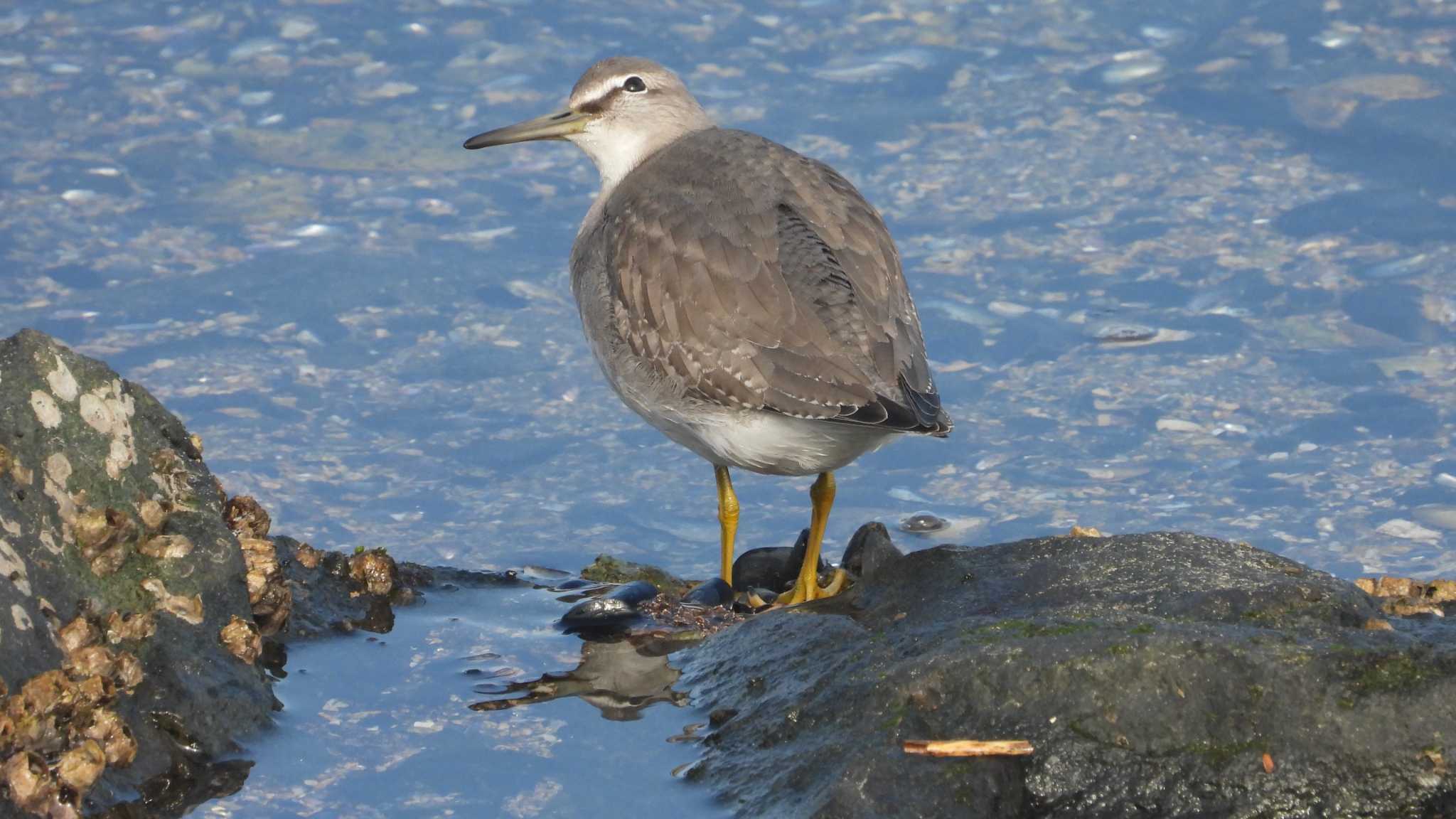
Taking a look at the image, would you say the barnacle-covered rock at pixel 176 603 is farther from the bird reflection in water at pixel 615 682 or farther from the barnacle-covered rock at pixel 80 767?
the bird reflection in water at pixel 615 682

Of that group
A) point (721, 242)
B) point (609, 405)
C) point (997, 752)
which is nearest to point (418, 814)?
point (997, 752)

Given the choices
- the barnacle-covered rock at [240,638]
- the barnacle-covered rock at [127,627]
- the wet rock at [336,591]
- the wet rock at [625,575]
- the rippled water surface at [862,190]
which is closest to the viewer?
the barnacle-covered rock at [127,627]

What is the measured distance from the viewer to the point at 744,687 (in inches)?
191

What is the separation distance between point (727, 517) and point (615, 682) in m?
1.61

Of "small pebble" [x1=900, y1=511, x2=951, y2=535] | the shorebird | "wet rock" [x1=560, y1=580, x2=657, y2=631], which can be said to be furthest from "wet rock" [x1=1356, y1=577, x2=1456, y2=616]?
"small pebble" [x1=900, y1=511, x2=951, y2=535]

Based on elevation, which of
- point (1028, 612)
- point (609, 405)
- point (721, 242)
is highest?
point (721, 242)

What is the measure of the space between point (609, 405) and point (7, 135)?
539 cm

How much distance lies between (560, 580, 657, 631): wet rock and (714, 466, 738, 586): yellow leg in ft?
2.88

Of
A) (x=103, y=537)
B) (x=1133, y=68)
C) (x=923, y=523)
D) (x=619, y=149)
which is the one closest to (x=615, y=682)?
(x=103, y=537)

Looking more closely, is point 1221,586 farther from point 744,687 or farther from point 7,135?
point 7,135

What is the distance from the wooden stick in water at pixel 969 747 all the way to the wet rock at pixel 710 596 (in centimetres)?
213

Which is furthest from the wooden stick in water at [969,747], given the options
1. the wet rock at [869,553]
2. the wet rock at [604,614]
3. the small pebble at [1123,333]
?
the small pebble at [1123,333]

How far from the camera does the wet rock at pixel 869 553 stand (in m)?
5.67

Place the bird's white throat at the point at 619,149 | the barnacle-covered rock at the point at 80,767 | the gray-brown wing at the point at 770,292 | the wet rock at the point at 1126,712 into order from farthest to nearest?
1. the bird's white throat at the point at 619,149
2. the gray-brown wing at the point at 770,292
3. the barnacle-covered rock at the point at 80,767
4. the wet rock at the point at 1126,712
